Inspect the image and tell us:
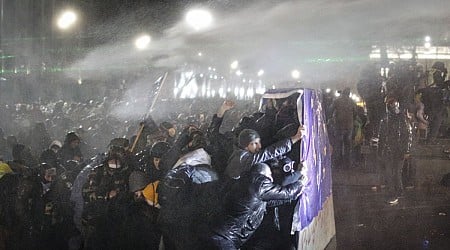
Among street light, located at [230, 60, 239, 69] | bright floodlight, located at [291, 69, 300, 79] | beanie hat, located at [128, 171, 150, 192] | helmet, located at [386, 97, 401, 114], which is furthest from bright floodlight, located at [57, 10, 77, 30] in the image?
beanie hat, located at [128, 171, 150, 192]

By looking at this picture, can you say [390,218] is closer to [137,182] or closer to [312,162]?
[312,162]

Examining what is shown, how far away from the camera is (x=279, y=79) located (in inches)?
454

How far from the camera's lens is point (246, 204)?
4.07 m

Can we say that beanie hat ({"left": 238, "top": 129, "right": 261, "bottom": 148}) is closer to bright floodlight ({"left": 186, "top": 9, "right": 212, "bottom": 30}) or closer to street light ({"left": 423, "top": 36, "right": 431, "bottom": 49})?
street light ({"left": 423, "top": 36, "right": 431, "bottom": 49})

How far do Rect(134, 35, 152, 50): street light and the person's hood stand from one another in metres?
10.3

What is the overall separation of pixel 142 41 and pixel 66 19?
11.4ft

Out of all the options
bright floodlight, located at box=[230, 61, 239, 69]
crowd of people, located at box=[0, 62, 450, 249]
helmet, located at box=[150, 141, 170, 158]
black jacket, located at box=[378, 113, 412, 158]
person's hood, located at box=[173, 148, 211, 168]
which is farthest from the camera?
bright floodlight, located at box=[230, 61, 239, 69]

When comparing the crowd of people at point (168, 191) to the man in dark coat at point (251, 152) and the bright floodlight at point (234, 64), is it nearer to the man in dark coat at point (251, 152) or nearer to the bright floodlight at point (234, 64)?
the man in dark coat at point (251, 152)

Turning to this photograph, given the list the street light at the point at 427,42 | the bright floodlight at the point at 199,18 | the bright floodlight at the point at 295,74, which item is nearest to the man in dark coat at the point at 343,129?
the bright floodlight at the point at 295,74

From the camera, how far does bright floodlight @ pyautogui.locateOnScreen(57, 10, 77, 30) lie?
1670cm

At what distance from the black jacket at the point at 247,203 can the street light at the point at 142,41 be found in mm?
11120

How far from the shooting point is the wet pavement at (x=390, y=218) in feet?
19.4

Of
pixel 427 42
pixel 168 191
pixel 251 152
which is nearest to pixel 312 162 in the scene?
pixel 251 152

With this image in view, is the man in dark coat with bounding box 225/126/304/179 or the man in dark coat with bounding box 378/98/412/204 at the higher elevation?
the man in dark coat with bounding box 225/126/304/179
